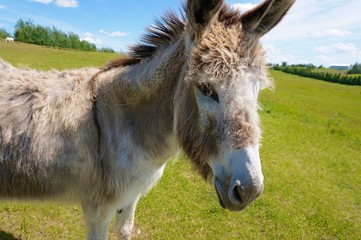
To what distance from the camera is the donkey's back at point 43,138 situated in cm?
253

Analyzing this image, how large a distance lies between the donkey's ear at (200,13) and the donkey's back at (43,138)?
4.05 feet

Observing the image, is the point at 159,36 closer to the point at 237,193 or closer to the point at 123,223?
the point at 237,193

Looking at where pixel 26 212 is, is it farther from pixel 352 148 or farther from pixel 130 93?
pixel 352 148

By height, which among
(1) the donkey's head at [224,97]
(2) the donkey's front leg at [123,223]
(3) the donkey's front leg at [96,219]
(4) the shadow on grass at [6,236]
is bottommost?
(4) the shadow on grass at [6,236]

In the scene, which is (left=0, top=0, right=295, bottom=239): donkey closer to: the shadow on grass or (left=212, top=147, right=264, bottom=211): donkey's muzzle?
(left=212, top=147, right=264, bottom=211): donkey's muzzle

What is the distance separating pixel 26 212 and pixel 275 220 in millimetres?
4577

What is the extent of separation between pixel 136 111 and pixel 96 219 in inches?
44.6

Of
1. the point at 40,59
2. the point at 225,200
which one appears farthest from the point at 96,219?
the point at 40,59

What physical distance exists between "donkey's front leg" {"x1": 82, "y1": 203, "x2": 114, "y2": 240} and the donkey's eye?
153 cm

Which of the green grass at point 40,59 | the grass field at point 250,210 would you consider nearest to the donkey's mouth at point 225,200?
the grass field at point 250,210

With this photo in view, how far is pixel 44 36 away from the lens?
80.6m

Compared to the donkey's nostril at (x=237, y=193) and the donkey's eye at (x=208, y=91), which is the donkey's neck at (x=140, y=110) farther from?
the donkey's nostril at (x=237, y=193)

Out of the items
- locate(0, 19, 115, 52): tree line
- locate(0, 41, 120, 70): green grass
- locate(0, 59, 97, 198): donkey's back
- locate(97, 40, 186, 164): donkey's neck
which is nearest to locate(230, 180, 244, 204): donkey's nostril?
locate(97, 40, 186, 164): donkey's neck

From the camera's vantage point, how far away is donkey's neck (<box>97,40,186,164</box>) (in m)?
2.52
